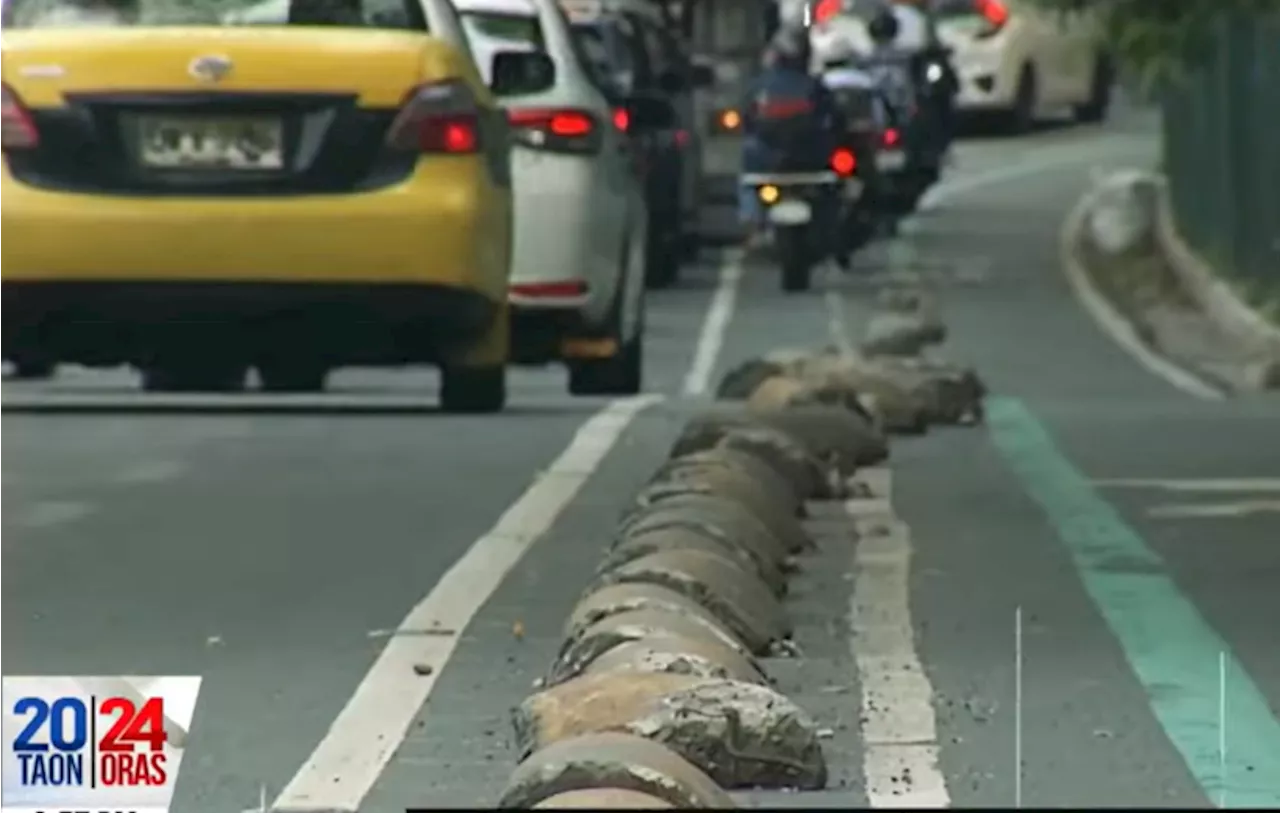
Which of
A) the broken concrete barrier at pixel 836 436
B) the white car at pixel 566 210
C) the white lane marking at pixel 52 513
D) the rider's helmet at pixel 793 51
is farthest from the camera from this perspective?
the rider's helmet at pixel 793 51

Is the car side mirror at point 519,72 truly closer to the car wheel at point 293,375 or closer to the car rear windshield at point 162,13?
the car wheel at point 293,375

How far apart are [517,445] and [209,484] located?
70.2 inches

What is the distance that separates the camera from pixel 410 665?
887 cm

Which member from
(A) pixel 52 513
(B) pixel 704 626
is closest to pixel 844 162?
(A) pixel 52 513

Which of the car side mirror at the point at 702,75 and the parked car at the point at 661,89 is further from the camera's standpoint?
the car side mirror at the point at 702,75

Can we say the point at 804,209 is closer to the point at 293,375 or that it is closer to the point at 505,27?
the point at 505,27

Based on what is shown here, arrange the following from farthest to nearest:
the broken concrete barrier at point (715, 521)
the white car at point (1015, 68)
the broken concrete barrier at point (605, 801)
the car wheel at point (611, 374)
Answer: the white car at point (1015, 68) → the car wheel at point (611, 374) → the broken concrete barrier at point (715, 521) → the broken concrete barrier at point (605, 801)

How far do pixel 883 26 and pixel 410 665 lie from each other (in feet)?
73.5

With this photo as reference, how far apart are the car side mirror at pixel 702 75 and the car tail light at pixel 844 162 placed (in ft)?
3.39

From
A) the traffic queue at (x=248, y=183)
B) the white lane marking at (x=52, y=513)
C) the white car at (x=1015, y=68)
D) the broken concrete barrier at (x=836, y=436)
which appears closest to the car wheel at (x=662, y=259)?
the white car at (x=1015, y=68)

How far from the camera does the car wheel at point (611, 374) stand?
18.1 meters

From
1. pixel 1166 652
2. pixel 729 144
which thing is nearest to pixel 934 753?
pixel 1166 652

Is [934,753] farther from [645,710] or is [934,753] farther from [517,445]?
[517,445]

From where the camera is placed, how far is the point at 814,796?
7.10 m
